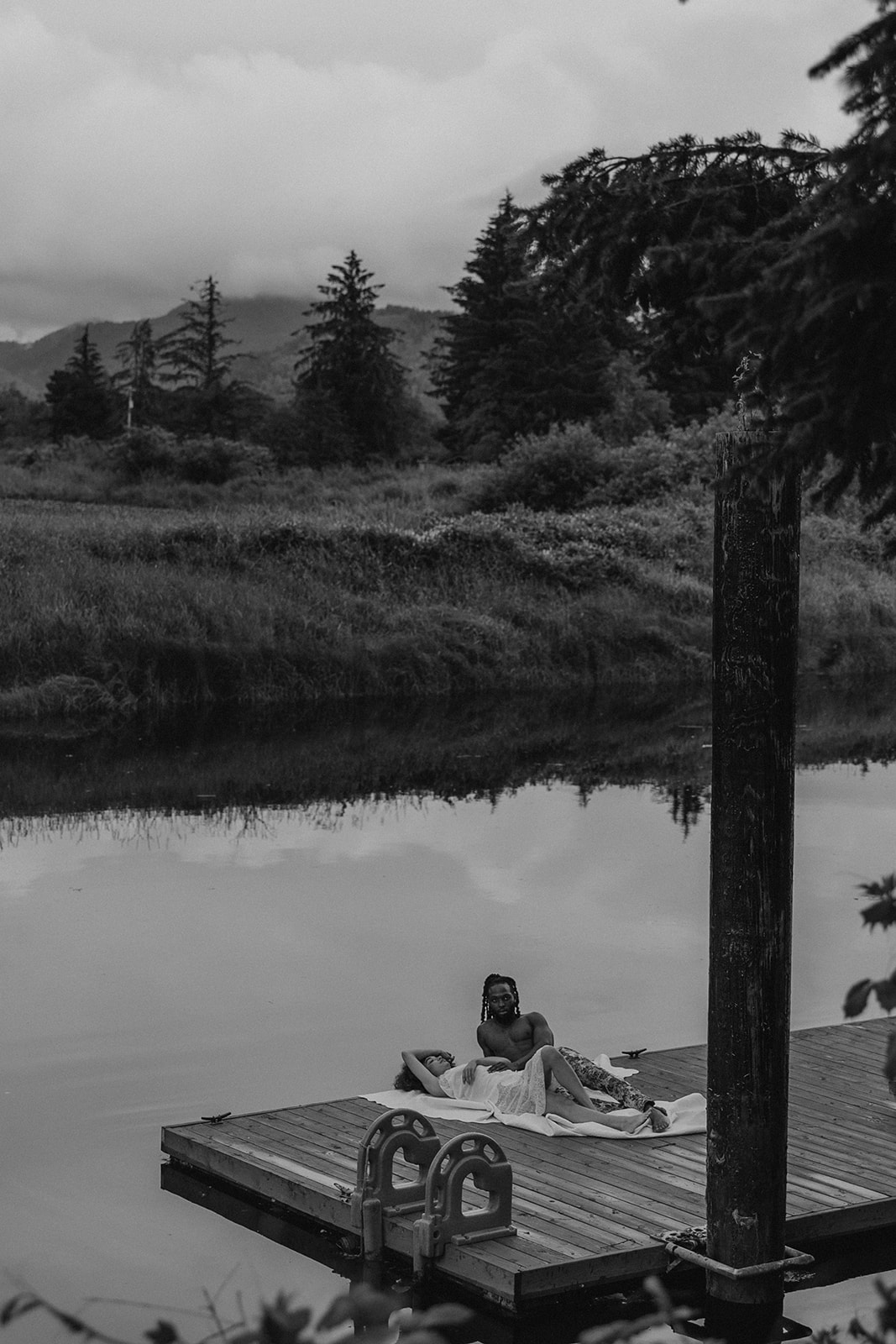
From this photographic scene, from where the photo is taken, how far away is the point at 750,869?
7078 millimetres

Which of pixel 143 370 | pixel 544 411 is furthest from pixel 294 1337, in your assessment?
pixel 143 370

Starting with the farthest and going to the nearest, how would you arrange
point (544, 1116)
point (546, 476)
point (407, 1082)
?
point (546, 476) → point (407, 1082) → point (544, 1116)

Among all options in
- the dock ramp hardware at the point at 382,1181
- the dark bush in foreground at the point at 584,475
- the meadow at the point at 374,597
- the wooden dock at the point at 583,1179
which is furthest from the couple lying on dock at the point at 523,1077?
the dark bush in foreground at the point at 584,475

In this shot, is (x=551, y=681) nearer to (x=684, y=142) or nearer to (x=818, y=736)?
(x=818, y=736)

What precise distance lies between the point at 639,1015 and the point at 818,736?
51.9 ft

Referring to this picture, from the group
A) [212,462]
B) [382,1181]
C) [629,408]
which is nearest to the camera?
[382,1181]

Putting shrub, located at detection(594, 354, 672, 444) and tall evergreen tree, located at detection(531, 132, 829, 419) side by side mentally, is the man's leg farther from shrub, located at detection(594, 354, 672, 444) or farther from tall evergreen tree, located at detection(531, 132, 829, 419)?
shrub, located at detection(594, 354, 672, 444)

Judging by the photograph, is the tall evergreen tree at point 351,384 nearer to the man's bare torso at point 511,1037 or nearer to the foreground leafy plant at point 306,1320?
the man's bare torso at point 511,1037

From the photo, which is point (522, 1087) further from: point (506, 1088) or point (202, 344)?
point (202, 344)

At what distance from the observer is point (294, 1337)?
8.87 ft

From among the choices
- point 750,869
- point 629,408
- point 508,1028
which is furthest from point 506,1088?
point 629,408

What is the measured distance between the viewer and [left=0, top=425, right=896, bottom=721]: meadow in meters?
28.0

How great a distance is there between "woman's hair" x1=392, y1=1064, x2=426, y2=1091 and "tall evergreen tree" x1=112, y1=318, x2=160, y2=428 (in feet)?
163

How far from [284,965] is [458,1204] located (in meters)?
5.95
